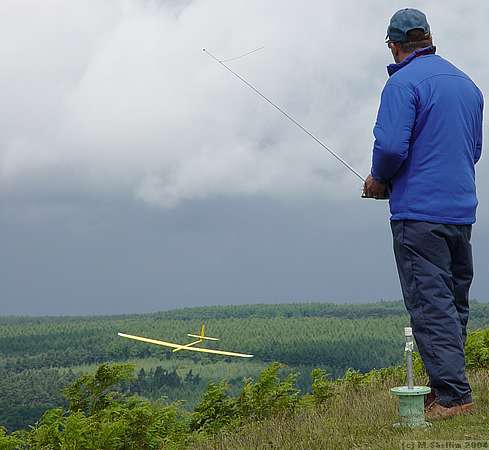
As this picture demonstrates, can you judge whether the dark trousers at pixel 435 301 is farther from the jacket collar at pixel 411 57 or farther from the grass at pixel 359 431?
the jacket collar at pixel 411 57

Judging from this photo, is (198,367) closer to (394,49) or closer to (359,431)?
(359,431)

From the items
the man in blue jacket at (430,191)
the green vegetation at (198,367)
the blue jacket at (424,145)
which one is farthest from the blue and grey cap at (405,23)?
the green vegetation at (198,367)

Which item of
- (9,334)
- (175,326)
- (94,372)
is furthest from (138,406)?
(9,334)

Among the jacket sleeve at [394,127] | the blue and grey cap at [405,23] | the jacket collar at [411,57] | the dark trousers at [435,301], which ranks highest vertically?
the blue and grey cap at [405,23]

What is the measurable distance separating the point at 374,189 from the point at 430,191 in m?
0.43

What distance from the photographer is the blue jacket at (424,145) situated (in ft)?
18.2

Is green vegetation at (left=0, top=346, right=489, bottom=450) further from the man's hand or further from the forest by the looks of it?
the forest

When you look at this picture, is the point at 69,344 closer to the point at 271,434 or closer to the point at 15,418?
the point at 15,418

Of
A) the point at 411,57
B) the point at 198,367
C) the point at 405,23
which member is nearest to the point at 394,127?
the point at 411,57

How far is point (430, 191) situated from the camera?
5605 mm

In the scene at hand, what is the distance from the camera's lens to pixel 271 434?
6.25m

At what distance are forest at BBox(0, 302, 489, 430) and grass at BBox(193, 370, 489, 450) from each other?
21.3 m

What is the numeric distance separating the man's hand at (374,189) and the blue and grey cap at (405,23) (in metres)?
1.06

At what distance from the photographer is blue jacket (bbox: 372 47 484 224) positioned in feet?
18.2
